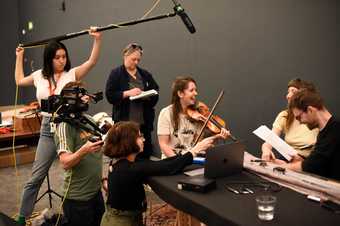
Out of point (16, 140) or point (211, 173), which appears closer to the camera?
point (211, 173)

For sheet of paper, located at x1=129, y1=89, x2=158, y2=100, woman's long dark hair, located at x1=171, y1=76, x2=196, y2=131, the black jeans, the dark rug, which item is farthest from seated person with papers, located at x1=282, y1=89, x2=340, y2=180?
sheet of paper, located at x1=129, y1=89, x2=158, y2=100

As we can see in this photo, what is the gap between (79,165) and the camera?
2.45 metres

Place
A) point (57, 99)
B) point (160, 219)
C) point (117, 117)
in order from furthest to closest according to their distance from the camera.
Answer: point (117, 117) → point (160, 219) → point (57, 99)

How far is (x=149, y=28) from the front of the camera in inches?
197

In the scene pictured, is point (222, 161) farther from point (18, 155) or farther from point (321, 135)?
point (18, 155)

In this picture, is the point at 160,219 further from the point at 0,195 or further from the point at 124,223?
the point at 0,195

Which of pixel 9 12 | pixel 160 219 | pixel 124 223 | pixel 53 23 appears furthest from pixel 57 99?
pixel 9 12

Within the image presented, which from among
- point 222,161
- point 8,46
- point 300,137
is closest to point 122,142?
point 222,161

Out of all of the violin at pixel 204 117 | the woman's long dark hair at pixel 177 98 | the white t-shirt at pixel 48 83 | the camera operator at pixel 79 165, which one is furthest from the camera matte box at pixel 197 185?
the white t-shirt at pixel 48 83

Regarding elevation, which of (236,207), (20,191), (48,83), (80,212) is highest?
(48,83)

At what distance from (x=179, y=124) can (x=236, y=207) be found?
4.20 feet

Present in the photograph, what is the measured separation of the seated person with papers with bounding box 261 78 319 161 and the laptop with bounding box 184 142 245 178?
25.6 inches

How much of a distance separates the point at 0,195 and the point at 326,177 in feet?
9.81

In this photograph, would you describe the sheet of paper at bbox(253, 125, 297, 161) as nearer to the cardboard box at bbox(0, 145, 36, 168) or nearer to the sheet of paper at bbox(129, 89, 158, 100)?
the sheet of paper at bbox(129, 89, 158, 100)
